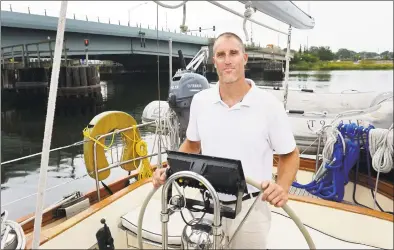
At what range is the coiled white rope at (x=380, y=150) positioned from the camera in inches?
95.0

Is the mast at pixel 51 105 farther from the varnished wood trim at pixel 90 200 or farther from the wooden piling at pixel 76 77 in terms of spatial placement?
the wooden piling at pixel 76 77

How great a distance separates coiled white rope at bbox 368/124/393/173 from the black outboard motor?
197 centimetres

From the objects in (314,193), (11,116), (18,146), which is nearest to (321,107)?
(314,193)

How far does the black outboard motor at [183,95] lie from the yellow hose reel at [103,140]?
0.55 m

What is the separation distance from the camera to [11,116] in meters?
18.6

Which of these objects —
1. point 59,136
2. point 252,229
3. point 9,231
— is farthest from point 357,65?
point 59,136

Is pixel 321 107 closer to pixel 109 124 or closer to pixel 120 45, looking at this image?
pixel 109 124

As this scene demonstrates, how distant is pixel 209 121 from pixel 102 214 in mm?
1338

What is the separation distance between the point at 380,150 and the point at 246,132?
5.41 feet

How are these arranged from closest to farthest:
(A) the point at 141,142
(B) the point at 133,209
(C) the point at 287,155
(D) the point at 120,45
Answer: (C) the point at 287,155, (B) the point at 133,209, (A) the point at 141,142, (D) the point at 120,45

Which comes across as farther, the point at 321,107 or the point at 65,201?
the point at 321,107

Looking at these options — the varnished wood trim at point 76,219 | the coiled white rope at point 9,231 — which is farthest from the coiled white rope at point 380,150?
the coiled white rope at point 9,231

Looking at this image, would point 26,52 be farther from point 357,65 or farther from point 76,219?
point 357,65

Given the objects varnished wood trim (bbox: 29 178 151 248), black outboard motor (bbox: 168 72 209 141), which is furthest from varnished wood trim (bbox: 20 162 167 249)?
black outboard motor (bbox: 168 72 209 141)
